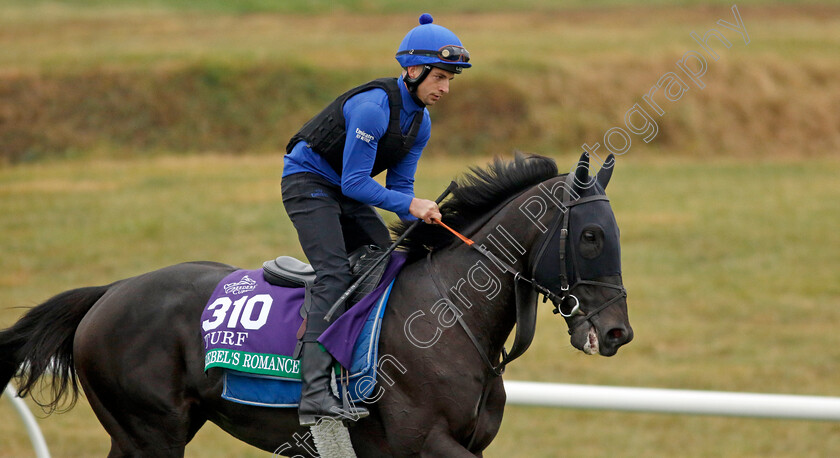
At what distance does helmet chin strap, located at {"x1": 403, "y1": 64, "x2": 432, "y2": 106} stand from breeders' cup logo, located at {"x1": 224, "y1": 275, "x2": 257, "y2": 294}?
1.23 m

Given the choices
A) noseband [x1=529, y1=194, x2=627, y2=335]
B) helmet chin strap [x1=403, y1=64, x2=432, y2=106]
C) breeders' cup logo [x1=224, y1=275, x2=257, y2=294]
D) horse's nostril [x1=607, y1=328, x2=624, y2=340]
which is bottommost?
breeders' cup logo [x1=224, y1=275, x2=257, y2=294]

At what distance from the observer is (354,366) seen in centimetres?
425

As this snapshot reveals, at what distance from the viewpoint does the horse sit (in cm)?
408

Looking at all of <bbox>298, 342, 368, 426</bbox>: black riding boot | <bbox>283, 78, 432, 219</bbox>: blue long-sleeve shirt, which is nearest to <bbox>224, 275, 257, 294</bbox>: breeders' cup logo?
<bbox>298, 342, 368, 426</bbox>: black riding boot

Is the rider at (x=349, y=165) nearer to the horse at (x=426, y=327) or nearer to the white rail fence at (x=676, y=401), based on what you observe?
the horse at (x=426, y=327)

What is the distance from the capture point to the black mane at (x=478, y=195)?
4.39m

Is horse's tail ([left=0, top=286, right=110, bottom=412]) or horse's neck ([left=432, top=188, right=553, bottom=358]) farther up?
horse's neck ([left=432, top=188, right=553, bottom=358])

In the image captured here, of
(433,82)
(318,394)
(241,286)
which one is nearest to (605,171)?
(433,82)

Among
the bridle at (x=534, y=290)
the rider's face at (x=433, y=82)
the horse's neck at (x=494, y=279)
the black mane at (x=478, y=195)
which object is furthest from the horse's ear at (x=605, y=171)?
the rider's face at (x=433, y=82)

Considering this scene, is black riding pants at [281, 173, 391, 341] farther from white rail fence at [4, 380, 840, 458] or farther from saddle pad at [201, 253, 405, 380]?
white rail fence at [4, 380, 840, 458]

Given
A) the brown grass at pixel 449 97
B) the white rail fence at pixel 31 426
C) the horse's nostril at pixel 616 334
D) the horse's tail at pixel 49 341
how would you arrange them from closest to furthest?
1. the horse's nostril at pixel 616 334
2. the horse's tail at pixel 49 341
3. the white rail fence at pixel 31 426
4. the brown grass at pixel 449 97

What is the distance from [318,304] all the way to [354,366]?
0.33 m

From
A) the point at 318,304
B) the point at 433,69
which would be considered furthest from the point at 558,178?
the point at 318,304

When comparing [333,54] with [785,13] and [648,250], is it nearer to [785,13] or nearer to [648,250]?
[648,250]
